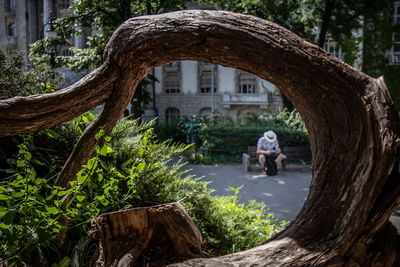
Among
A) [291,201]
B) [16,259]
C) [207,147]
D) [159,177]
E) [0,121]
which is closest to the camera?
[0,121]

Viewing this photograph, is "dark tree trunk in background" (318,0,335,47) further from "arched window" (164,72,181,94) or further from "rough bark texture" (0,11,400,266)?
"arched window" (164,72,181,94)

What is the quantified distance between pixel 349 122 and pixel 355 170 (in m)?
0.21

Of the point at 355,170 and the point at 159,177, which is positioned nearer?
the point at 355,170

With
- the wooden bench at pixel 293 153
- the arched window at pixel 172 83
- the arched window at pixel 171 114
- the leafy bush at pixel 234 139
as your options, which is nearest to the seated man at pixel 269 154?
the wooden bench at pixel 293 153

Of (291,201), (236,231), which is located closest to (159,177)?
(236,231)

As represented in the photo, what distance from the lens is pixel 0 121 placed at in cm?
149

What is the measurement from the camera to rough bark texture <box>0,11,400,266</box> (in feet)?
4.21

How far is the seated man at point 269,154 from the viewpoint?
9.95m

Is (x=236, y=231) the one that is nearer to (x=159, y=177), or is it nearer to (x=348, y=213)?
(x=159, y=177)

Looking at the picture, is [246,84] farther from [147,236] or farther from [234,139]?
[147,236]

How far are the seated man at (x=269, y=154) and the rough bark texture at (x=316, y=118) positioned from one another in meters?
8.62

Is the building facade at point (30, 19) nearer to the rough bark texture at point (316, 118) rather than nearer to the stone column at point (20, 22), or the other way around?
the stone column at point (20, 22)

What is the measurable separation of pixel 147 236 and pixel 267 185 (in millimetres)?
7053

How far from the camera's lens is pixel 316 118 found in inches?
55.9
